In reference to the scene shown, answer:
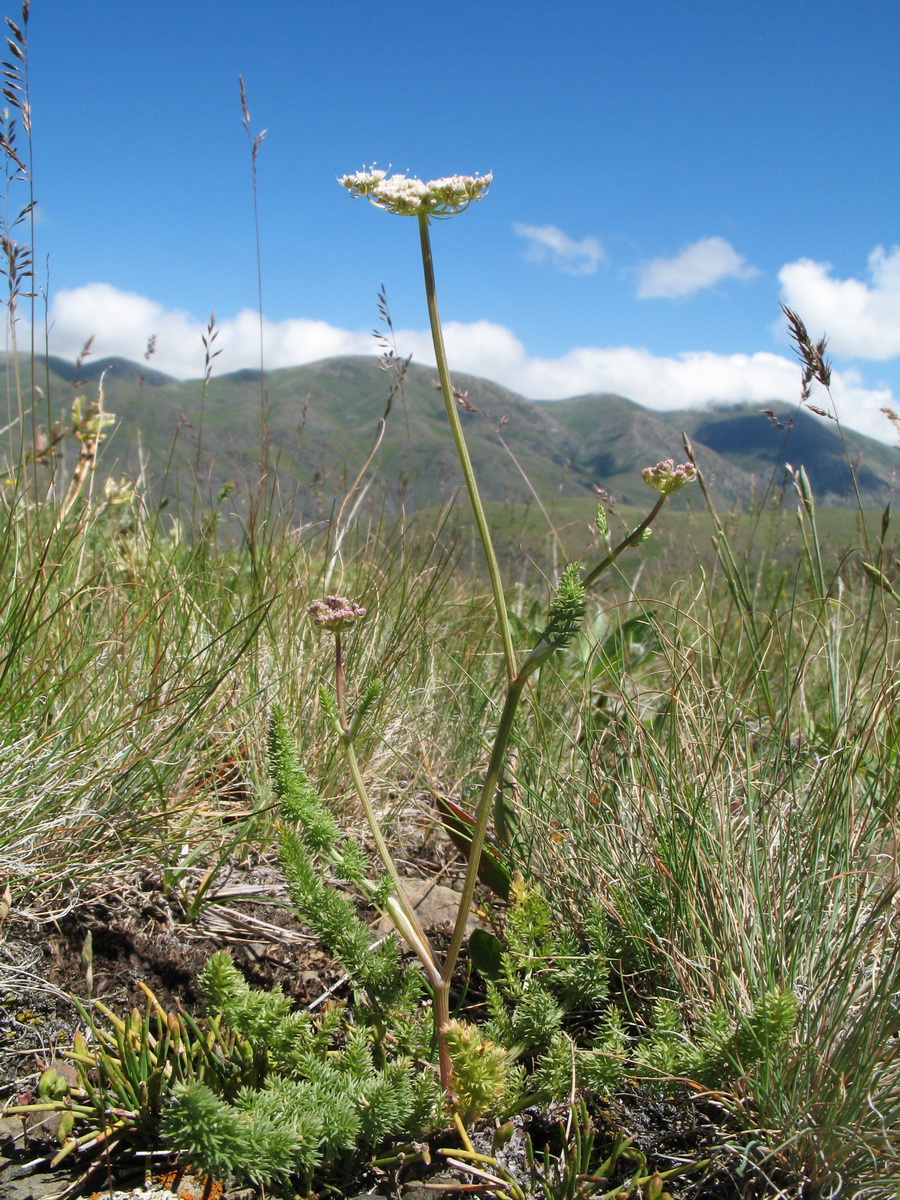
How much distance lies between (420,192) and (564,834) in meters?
1.46

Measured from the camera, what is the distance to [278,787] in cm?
142

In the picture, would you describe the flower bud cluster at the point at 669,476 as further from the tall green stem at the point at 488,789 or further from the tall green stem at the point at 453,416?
the tall green stem at the point at 488,789

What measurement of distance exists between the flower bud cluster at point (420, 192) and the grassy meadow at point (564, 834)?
1.99ft

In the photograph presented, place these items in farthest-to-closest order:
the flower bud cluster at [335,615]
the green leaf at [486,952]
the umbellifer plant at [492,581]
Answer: the green leaf at [486,952], the flower bud cluster at [335,615], the umbellifer plant at [492,581]

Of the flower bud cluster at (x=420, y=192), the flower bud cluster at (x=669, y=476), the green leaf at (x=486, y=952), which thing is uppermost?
the flower bud cluster at (x=420, y=192)

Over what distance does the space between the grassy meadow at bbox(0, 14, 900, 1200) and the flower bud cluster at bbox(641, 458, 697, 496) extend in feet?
0.58

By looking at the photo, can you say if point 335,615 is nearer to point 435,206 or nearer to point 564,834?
point 435,206

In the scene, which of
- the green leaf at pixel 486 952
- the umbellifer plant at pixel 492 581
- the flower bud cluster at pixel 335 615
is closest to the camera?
the umbellifer plant at pixel 492 581

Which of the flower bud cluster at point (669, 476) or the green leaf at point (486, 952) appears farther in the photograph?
the green leaf at point (486, 952)

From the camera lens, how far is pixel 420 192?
1.25 meters

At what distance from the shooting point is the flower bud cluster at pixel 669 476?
1264 millimetres

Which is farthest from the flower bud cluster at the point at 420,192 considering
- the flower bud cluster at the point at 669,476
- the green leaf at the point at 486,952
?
the green leaf at the point at 486,952

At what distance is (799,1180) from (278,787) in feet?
3.42

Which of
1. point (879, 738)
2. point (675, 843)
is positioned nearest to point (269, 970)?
point (675, 843)
